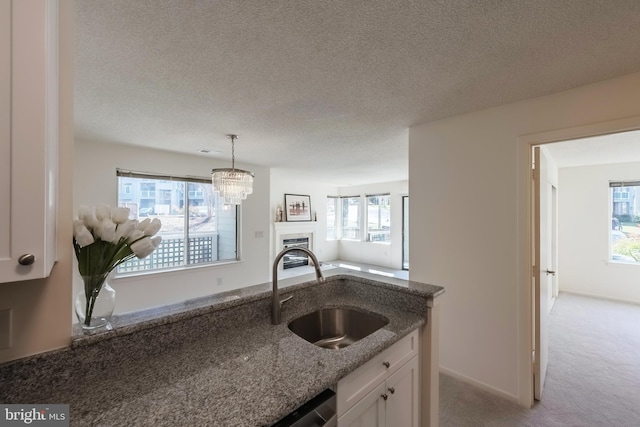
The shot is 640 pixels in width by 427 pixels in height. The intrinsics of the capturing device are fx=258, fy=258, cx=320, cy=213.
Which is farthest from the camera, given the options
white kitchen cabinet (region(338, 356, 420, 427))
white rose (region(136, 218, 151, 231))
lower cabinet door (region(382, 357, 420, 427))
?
lower cabinet door (region(382, 357, 420, 427))

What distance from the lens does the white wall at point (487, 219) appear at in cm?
186

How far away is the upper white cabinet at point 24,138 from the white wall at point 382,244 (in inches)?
264

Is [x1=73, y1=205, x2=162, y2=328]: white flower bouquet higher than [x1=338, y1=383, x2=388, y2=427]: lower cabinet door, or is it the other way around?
[x1=73, y1=205, x2=162, y2=328]: white flower bouquet

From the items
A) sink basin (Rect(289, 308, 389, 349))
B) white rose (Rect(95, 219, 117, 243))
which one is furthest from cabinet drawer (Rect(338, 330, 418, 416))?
white rose (Rect(95, 219, 117, 243))

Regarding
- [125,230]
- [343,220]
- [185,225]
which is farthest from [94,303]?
[343,220]

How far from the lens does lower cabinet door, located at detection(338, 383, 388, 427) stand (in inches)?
40.1

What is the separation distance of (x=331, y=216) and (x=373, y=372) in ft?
23.5

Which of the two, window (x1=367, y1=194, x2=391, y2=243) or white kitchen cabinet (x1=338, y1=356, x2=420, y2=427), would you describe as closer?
white kitchen cabinet (x1=338, y1=356, x2=420, y2=427)

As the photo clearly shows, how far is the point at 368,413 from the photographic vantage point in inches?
44.1

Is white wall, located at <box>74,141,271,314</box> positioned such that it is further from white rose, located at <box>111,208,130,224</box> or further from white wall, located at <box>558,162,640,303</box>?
white wall, located at <box>558,162,640,303</box>

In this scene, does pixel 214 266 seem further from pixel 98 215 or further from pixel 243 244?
pixel 98 215

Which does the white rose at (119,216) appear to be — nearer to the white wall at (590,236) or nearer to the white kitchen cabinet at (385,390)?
the white kitchen cabinet at (385,390)

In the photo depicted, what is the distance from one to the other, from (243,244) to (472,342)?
3.69 metres
